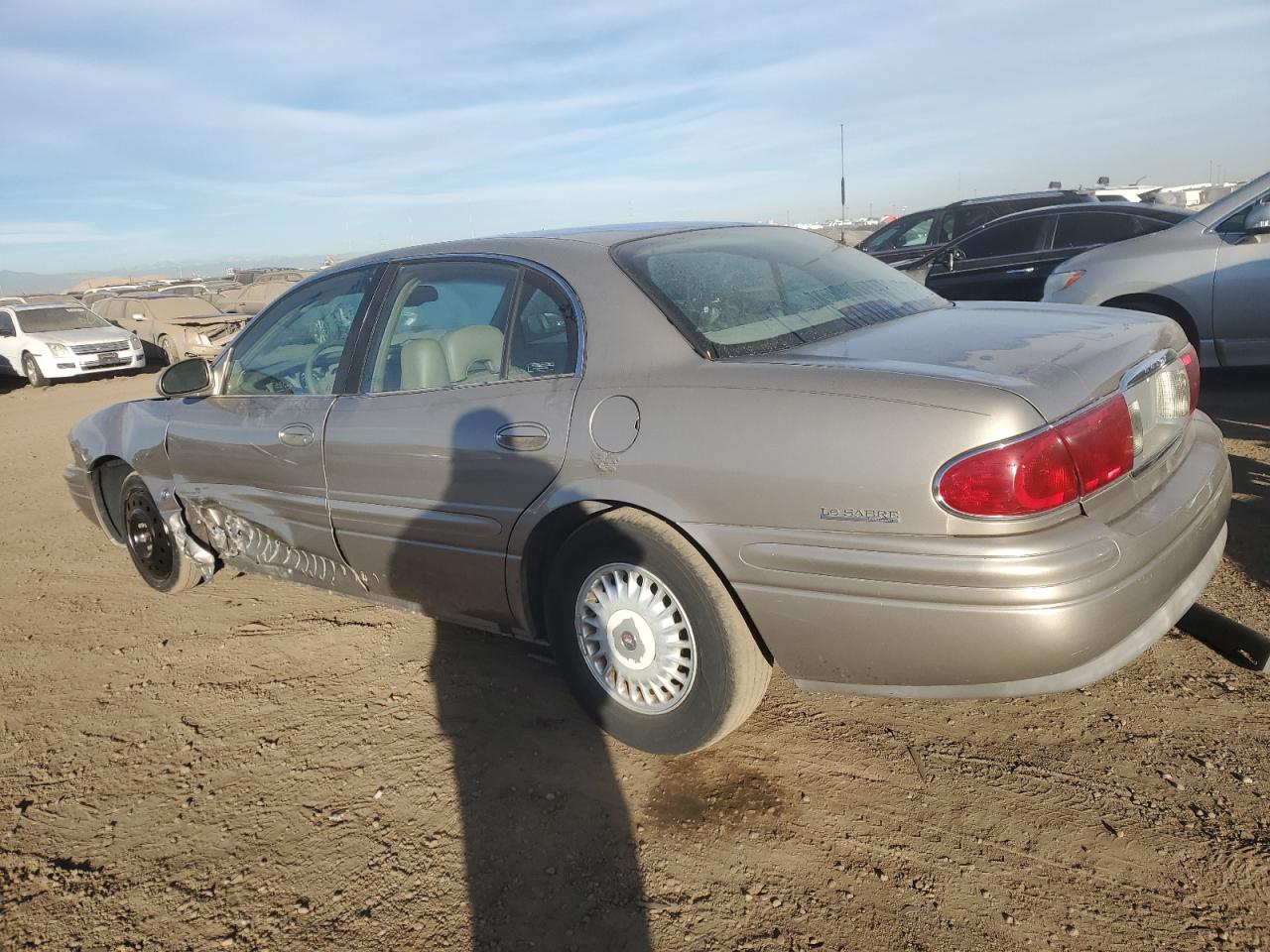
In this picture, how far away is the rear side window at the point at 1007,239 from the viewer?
834cm

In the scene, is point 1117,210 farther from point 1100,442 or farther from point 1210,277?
point 1100,442

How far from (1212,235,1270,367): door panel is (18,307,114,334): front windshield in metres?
18.3

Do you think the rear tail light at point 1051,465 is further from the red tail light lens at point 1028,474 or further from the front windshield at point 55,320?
the front windshield at point 55,320

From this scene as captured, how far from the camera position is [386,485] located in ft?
10.4

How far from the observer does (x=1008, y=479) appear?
6.73 feet

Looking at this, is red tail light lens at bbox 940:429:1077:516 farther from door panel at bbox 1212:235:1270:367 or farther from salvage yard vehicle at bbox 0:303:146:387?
salvage yard vehicle at bbox 0:303:146:387

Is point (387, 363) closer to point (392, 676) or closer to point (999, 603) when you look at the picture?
point (392, 676)

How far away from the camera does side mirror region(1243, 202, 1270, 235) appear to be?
5742mm

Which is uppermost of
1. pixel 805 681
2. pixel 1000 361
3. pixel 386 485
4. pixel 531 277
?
pixel 531 277

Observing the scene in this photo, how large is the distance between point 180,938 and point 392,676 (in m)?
1.32

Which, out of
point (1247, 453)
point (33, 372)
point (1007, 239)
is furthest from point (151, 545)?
point (33, 372)

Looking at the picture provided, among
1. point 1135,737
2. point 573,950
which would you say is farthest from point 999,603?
point 573,950

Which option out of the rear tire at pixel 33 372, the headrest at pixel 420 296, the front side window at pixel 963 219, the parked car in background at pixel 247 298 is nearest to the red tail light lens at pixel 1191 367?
the headrest at pixel 420 296

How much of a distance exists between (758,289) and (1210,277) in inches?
185
